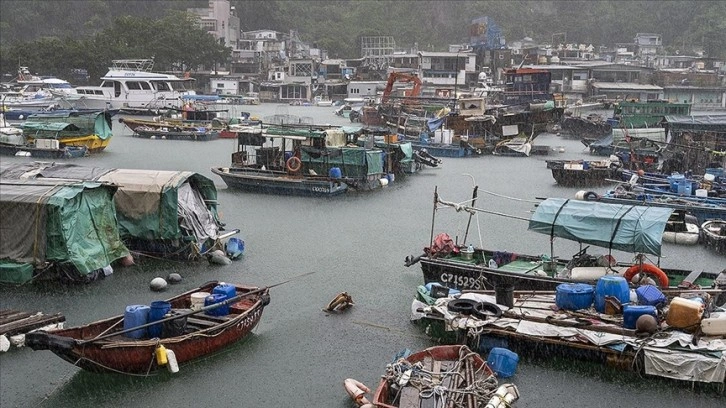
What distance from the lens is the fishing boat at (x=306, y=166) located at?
30.1 m

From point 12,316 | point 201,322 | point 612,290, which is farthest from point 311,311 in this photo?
point 612,290

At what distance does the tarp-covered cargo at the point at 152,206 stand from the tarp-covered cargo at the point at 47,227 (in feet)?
5.76

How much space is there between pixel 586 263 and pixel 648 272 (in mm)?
1377

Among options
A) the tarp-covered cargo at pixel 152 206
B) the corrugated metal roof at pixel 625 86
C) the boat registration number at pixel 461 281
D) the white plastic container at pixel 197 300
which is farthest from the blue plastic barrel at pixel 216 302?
Result: the corrugated metal roof at pixel 625 86

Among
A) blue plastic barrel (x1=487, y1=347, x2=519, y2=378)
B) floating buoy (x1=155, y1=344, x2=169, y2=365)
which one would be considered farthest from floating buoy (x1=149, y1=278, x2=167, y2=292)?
blue plastic barrel (x1=487, y1=347, x2=519, y2=378)

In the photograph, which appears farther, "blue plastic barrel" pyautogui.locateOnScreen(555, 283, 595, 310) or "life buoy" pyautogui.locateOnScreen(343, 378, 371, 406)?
"blue plastic barrel" pyautogui.locateOnScreen(555, 283, 595, 310)

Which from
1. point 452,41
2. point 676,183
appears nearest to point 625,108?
point 676,183

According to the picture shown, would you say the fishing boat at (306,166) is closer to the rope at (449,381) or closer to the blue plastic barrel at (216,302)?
the blue plastic barrel at (216,302)

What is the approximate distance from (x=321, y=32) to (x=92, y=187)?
4189 inches

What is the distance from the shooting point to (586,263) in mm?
15750

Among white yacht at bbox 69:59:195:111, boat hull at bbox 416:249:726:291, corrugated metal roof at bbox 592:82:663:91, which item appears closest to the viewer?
boat hull at bbox 416:249:726:291

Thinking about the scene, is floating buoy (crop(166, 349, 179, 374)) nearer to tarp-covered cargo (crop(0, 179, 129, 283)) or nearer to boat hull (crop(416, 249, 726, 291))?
tarp-covered cargo (crop(0, 179, 129, 283))

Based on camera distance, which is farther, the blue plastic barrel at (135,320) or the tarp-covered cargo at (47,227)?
the tarp-covered cargo at (47,227)

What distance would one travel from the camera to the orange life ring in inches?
576
